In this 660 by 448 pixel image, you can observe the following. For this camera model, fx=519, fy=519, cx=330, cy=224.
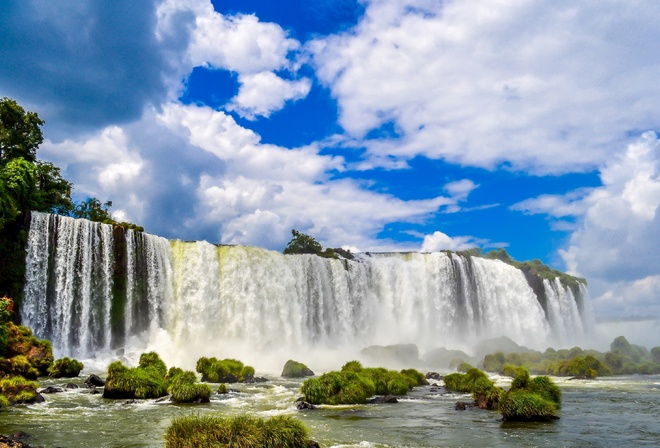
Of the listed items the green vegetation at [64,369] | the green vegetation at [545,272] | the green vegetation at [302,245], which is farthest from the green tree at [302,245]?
the green vegetation at [64,369]

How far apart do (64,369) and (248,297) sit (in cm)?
2106

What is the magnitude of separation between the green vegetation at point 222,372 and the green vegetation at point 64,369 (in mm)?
7094

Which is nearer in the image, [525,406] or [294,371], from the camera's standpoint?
[525,406]

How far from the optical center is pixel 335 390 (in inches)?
902

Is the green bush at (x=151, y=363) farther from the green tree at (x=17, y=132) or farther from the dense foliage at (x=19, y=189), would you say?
the green tree at (x=17, y=132)

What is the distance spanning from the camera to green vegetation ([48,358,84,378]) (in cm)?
2967

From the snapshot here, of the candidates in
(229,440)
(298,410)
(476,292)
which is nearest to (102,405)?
(298,410)

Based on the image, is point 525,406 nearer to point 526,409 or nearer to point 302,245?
point 526,409

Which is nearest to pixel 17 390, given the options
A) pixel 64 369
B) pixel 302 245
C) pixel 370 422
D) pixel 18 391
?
pixel 18 391

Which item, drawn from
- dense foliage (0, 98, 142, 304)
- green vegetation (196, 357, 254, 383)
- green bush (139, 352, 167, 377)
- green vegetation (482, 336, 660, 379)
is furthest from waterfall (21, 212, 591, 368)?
green vegetation (482, 336, 660, 379)

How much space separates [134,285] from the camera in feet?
144

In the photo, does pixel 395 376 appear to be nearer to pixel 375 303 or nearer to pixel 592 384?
pixel 592 384

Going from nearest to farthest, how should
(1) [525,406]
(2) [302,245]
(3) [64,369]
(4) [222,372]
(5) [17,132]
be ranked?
(1) [525,406]
(3) [64,369]
(4) [222,372]
(5) [17,132]
(2) [302,245]

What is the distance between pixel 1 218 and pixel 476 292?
171ft
